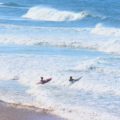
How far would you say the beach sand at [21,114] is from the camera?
39.1 ft

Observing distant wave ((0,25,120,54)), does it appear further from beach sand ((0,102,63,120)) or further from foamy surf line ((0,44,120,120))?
beach sand ((0,102,63,120))

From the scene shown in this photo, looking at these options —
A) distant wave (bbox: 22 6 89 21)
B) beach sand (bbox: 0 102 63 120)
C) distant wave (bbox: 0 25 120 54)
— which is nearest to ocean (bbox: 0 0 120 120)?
distant wave (bbox: 0 25 120 54)

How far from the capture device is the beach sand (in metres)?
11.9

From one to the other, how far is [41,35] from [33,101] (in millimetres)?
15442

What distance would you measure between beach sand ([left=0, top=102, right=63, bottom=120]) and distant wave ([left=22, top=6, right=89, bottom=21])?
26330 mm

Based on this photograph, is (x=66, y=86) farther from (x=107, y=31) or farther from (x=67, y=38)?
(x=107, y=31)

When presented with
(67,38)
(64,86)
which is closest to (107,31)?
(67,38)

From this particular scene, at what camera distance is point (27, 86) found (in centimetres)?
1518

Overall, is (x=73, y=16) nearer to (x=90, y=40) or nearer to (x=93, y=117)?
(x=90, y=40)

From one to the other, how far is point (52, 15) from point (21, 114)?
31816mm

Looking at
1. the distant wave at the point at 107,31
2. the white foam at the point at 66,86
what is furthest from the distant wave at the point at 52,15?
the white foam at the point at 66,86

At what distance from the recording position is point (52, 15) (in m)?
43.8

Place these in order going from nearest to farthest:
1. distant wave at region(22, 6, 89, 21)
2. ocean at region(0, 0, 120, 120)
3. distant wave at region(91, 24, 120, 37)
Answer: ocean at region(0, 0, 120, 120) → distant wave at region(91, 24, 120, 37) → distant wave at region(22, 6, 89, 21)

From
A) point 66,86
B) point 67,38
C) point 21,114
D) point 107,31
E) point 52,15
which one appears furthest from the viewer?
point 52,15
